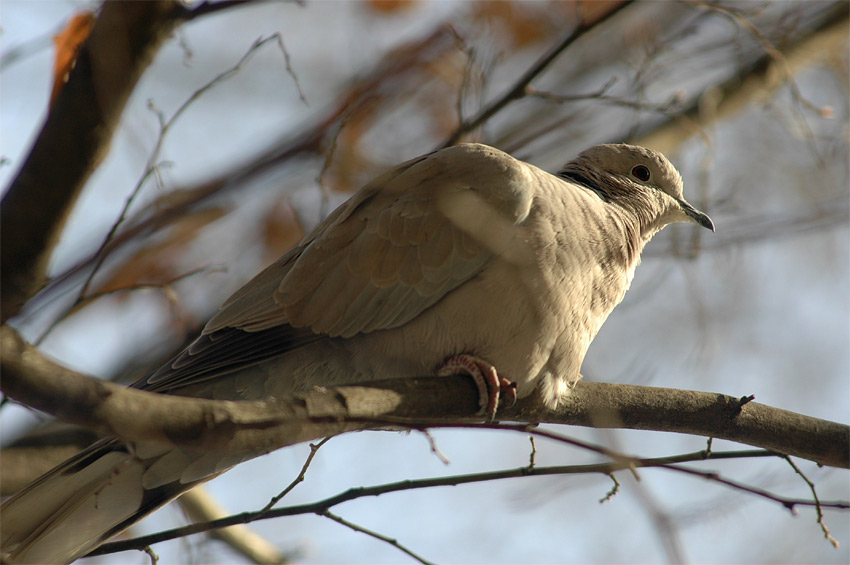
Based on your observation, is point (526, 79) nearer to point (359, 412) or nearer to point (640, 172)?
point (640, 172)

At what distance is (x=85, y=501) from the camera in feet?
8.14

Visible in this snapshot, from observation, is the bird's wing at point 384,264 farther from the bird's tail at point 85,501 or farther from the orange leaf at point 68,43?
the orange leaf at point 68,43

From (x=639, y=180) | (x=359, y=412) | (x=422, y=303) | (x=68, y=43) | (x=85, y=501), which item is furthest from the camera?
(x=639, y=180)

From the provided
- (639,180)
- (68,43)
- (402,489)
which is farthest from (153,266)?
(639,180)

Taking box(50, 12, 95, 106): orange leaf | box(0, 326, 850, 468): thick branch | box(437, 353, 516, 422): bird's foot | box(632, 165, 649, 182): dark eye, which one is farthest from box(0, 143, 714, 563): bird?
box(50, 12, 95, 106): orange leaf

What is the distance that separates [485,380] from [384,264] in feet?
2.05

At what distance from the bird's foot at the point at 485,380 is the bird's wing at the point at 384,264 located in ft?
0.82

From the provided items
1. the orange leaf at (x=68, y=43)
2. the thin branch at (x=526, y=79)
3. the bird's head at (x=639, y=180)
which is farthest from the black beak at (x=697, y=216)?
the orange leaf at (x=68, y=43)

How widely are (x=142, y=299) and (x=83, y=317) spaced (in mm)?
357

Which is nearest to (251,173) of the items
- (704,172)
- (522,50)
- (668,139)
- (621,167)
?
(621,167)

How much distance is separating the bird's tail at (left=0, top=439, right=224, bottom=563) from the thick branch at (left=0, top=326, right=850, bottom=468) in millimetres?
613

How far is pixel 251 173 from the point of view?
5.49ft

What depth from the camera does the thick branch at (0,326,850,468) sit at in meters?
1.56

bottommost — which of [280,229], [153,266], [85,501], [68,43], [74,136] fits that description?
[280,229]
